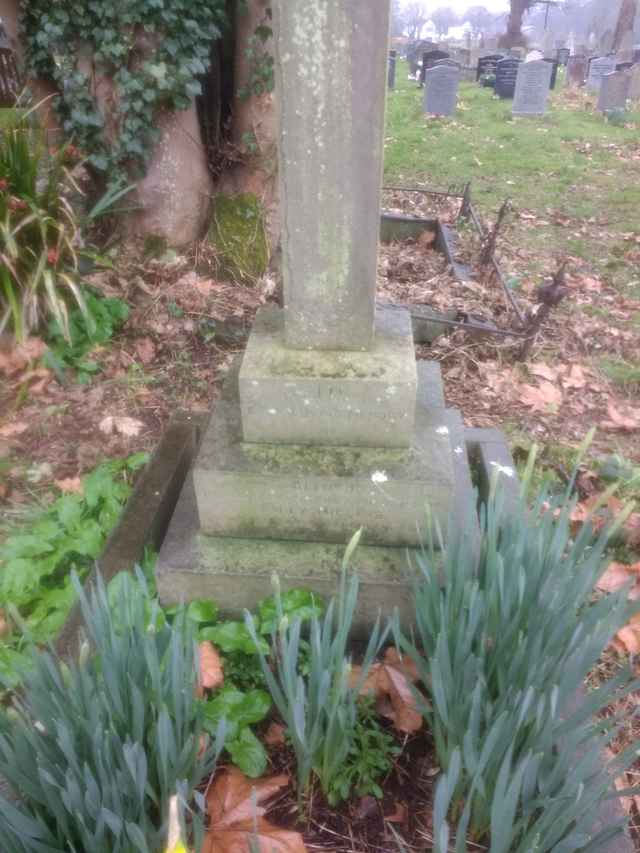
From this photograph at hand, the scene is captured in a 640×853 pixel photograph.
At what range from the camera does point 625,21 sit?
18.4m

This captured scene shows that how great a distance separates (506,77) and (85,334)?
12.7 metres

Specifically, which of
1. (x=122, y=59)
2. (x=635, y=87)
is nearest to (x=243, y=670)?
(x=122, y=59)

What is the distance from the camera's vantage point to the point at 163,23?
353 centimetres

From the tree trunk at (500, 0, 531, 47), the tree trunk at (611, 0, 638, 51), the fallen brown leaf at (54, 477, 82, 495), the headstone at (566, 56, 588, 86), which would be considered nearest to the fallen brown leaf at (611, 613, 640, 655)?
the fallen brown leaf at (54, 477, 82, 495)

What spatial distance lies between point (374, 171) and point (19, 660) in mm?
1650

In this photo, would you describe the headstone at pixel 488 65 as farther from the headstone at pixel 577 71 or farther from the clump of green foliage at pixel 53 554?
the clump of green foliage at pixel 53 554

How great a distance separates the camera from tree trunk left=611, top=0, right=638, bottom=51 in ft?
59.6

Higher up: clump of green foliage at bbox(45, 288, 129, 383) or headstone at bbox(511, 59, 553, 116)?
headstone at bbox(511, 59, 553, 116)

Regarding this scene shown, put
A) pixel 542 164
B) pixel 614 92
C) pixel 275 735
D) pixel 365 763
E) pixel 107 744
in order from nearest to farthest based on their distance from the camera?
1. pixel 107 744
2. pixel 365 763
3. pixel 275 735
4. pixel 542 164
5. pixel 614 92

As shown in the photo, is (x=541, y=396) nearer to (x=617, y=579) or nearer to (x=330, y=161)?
(x=617, y=579)

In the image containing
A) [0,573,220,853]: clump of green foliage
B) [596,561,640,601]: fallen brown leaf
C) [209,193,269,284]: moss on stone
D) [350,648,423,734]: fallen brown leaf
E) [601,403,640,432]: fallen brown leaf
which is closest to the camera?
[0,573,220,853]: clump of green foliage

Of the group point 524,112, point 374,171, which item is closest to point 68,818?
point 374,171

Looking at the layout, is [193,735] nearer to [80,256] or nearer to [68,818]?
[68,818]

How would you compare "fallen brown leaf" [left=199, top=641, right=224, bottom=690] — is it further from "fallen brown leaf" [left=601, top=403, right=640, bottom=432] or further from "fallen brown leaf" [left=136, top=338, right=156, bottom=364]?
"fallen brown leaf" [left=601, top=403, right=640, bottom=432]
